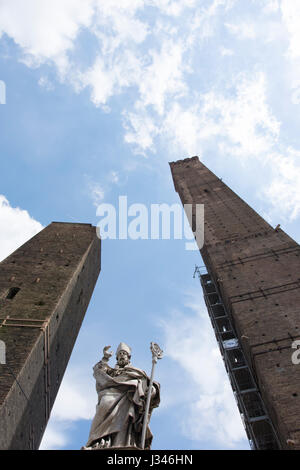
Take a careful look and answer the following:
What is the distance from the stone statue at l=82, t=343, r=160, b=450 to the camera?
4973mm

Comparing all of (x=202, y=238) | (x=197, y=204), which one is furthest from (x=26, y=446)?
(x=197, y=204)

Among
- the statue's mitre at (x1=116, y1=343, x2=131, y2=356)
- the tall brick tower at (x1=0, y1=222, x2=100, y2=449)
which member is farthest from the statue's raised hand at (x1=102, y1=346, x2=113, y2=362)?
the tall brick tower at (x1=0, y1=222, x2=100, y2=449)

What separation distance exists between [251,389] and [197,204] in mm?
11283

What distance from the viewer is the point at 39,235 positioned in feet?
55.8

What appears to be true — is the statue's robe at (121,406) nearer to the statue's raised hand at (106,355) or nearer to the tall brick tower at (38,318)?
the statue's raised hand at (106,355)

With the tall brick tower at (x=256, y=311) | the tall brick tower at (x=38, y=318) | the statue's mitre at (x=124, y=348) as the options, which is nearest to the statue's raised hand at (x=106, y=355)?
the statue's mitre at (x=124, y=348)

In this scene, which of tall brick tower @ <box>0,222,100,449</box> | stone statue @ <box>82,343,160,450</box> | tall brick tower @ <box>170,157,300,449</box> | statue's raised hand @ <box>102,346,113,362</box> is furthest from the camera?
tall brick tower @ <box>170,157,300,449</box>

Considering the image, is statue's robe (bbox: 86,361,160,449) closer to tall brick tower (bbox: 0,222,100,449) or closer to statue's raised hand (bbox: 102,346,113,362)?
statue's raised hand (bbox: 102,346,113,362)

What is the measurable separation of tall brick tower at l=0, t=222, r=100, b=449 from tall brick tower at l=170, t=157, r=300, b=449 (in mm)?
5391

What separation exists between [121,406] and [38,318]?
21.0 ft

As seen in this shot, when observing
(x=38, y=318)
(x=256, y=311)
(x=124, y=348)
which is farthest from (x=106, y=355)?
(x=256, y=311)

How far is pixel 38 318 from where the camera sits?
11148mm
